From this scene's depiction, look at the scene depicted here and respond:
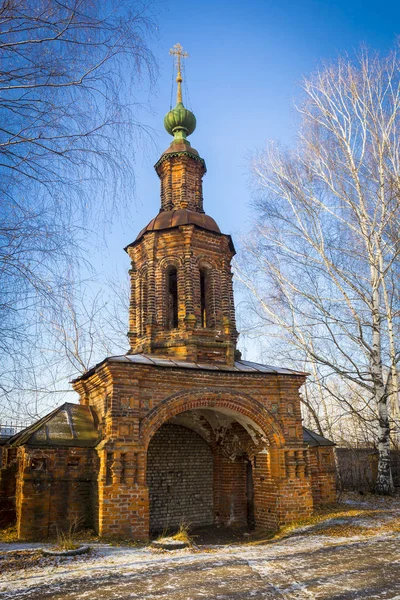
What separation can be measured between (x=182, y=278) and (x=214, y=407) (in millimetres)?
3395

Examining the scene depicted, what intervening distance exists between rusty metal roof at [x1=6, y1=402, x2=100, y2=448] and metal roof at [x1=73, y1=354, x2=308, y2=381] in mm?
924

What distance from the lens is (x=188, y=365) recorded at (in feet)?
33.6

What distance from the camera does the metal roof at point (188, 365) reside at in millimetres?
9539

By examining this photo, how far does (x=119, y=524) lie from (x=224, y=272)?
676cm

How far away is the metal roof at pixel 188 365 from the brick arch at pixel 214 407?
534 mm

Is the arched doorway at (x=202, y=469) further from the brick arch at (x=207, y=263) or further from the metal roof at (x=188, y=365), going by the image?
the brick arch at (x=207, y=263)

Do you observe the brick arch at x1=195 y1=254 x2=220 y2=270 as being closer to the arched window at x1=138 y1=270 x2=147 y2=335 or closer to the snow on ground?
the arched window at x1=138 y1=270 x2=147 y2=335

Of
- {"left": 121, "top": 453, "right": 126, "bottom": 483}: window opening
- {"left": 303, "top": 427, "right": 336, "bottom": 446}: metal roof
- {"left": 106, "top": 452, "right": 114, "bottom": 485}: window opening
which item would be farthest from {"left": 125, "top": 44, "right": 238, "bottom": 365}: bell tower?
{"left": 303, "top": 427, "right": 336, "bottom": 446}: metal roof

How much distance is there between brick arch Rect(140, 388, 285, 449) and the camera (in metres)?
9.49

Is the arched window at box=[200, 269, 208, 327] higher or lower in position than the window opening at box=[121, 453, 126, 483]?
higher

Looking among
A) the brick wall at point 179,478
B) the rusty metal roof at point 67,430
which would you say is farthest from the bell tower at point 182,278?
the brick wall at point 179,478

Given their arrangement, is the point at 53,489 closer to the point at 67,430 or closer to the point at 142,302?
the point at 67,430

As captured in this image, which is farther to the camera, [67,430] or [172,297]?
[172,297]

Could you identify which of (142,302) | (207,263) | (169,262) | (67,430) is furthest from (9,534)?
(207,263)
